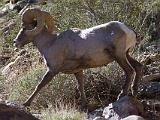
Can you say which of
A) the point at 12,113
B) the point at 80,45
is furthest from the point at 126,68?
the point at 12,113

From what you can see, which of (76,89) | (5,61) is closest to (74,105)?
(76,89)

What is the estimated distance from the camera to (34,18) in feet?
32.0

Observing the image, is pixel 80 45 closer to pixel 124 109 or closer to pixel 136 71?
pixel 136 71

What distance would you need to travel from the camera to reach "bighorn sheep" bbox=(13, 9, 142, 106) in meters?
9.02

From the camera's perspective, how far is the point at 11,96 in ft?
38.3

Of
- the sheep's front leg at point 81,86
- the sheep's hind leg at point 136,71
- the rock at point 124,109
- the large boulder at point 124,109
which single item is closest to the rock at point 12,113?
the large boulder at point 124,109

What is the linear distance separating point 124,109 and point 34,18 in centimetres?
254

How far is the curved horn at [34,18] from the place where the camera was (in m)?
9.62

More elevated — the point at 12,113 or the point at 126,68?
the point at 12,113

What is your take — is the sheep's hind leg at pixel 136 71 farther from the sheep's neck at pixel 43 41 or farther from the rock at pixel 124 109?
the sheep's neck at pixel 43 41

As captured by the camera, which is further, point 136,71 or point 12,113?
point 136,71

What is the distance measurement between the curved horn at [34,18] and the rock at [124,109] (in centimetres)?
204

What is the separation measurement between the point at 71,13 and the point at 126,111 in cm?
542

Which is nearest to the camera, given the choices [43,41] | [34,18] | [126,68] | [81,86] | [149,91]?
[126,68]
